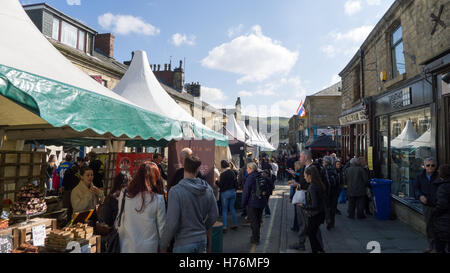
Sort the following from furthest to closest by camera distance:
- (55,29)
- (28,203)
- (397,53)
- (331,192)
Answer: (55,29) → (397,53) → (331,192) → (28,203)

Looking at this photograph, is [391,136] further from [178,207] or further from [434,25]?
[178,207]

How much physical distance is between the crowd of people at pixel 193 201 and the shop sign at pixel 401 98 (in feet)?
7.36

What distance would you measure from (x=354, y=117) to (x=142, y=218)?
43.4ft

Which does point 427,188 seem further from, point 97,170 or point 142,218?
point 97,170

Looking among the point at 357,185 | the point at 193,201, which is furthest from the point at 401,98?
the point at 193,201

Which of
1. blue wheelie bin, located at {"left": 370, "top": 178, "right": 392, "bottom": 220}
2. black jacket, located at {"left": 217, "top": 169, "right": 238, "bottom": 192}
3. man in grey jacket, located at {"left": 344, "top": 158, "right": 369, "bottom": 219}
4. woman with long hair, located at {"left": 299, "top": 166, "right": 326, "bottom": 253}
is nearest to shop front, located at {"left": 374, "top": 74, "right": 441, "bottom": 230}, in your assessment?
blue wheelie bin, located at {"left": 370, "top": 178, "right": 392, "bottom": 220}

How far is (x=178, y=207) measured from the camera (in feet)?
9.65

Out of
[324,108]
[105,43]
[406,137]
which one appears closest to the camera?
[406,137]

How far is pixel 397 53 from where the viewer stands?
965cm

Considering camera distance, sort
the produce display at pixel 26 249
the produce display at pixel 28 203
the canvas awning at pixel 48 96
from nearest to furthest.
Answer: the canvas awning at pixel 48 96, the produce display at pixel 26 249, the produce display at pixel 28 203

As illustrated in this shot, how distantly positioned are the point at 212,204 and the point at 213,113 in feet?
126

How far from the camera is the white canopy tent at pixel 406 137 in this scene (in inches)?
326

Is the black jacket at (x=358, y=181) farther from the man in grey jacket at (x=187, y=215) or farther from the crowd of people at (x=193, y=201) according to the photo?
the man in grey jacket at (x=187, y=215)

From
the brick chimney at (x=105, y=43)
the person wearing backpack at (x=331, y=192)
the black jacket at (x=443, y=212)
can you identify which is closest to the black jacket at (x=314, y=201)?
the black jacket at (x=443, y=212)
